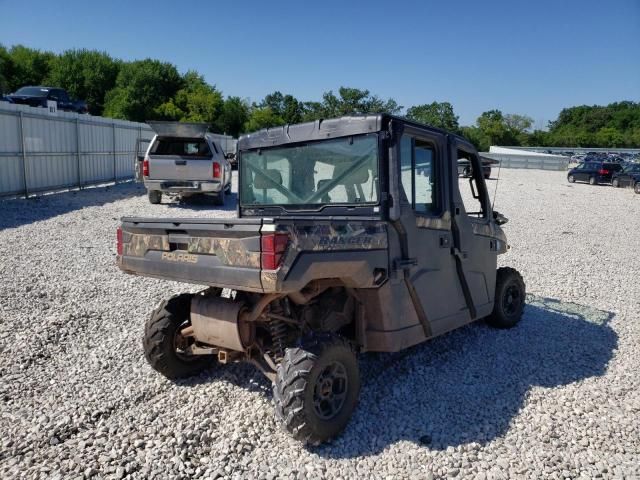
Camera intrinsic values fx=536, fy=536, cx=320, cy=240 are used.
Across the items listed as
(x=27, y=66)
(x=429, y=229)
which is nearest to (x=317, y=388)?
(x=429, y=229)

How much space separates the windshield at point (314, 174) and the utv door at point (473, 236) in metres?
1.01

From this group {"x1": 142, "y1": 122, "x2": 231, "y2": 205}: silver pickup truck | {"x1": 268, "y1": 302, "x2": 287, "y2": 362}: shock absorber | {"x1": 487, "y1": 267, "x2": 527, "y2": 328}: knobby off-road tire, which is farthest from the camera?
{"x1": 142, "y1": 122, "x2": 231, "y2": 205}: silver pickup truck

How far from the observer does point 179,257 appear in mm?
3521

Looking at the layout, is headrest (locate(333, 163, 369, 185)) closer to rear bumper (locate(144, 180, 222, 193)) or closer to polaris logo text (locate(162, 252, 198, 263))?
polaris logo text (locate(162, 252, 198, 263))

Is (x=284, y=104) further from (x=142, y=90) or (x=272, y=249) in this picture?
(x=272, y=249)

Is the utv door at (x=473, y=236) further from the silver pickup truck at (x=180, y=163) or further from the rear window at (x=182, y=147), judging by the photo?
the rear window at (x=182, y=147)

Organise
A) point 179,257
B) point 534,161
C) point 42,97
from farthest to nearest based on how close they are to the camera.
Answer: point 534,161 → point 42,97 → point 179,257

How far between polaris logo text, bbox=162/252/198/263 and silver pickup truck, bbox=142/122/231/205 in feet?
32.9

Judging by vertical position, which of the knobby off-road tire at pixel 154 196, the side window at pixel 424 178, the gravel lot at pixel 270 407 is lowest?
the gravel lot at pixel 270 407

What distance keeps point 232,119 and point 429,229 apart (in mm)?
46173

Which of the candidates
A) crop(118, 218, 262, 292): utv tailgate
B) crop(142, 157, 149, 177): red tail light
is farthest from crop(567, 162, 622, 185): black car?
crop(118, 218, 262, 292): utv tailgate

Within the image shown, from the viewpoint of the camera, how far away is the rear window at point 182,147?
531 inches

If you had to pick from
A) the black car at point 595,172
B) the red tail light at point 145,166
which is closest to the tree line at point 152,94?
the black car at point 595,172

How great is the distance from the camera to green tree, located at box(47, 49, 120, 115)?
51.3m
